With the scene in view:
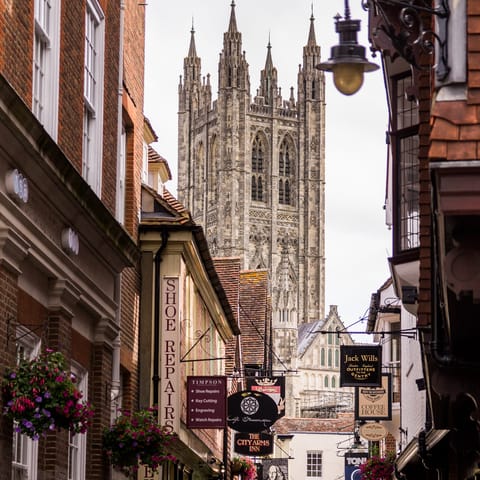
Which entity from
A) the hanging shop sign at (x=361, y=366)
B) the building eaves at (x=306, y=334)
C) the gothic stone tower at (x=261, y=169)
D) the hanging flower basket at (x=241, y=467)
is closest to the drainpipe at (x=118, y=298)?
the hanging shop sign at (x=361, y=366)

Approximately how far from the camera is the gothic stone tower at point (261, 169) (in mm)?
150250

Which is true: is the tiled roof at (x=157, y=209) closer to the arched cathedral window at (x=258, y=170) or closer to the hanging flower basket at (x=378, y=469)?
the hanging flower basket at (x=378, y=469)

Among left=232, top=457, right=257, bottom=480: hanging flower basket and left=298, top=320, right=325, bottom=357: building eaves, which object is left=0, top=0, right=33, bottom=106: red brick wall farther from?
left=298, top=320, right=325, bottom=357: building eaves

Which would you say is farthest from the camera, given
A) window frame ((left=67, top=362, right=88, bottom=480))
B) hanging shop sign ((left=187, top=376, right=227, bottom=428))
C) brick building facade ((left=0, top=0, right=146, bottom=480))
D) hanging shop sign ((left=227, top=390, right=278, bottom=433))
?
hanging shop sign ((left=227, top=390, right=278, bottom=433))

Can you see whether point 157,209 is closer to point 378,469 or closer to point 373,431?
point 378,469

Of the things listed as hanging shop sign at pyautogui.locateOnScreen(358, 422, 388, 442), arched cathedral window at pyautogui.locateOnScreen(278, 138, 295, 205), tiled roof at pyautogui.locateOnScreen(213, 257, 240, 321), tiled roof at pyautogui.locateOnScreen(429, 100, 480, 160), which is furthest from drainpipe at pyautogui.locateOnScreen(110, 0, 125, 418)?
arched cathedral window at pyautogui.locateOnScreen(278, 138, 295, 205)

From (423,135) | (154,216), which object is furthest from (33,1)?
(154,216)

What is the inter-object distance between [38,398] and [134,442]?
236 inches

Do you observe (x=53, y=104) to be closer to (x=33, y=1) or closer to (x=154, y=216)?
(x=33, y=1)

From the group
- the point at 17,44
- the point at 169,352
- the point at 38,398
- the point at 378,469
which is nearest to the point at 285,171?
the point at 378,469

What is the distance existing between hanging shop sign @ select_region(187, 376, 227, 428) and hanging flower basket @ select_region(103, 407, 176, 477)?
6.79 metres

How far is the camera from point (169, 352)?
984 inches

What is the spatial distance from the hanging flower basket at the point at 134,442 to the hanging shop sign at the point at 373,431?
54.3ft

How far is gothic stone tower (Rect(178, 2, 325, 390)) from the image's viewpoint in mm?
150250
